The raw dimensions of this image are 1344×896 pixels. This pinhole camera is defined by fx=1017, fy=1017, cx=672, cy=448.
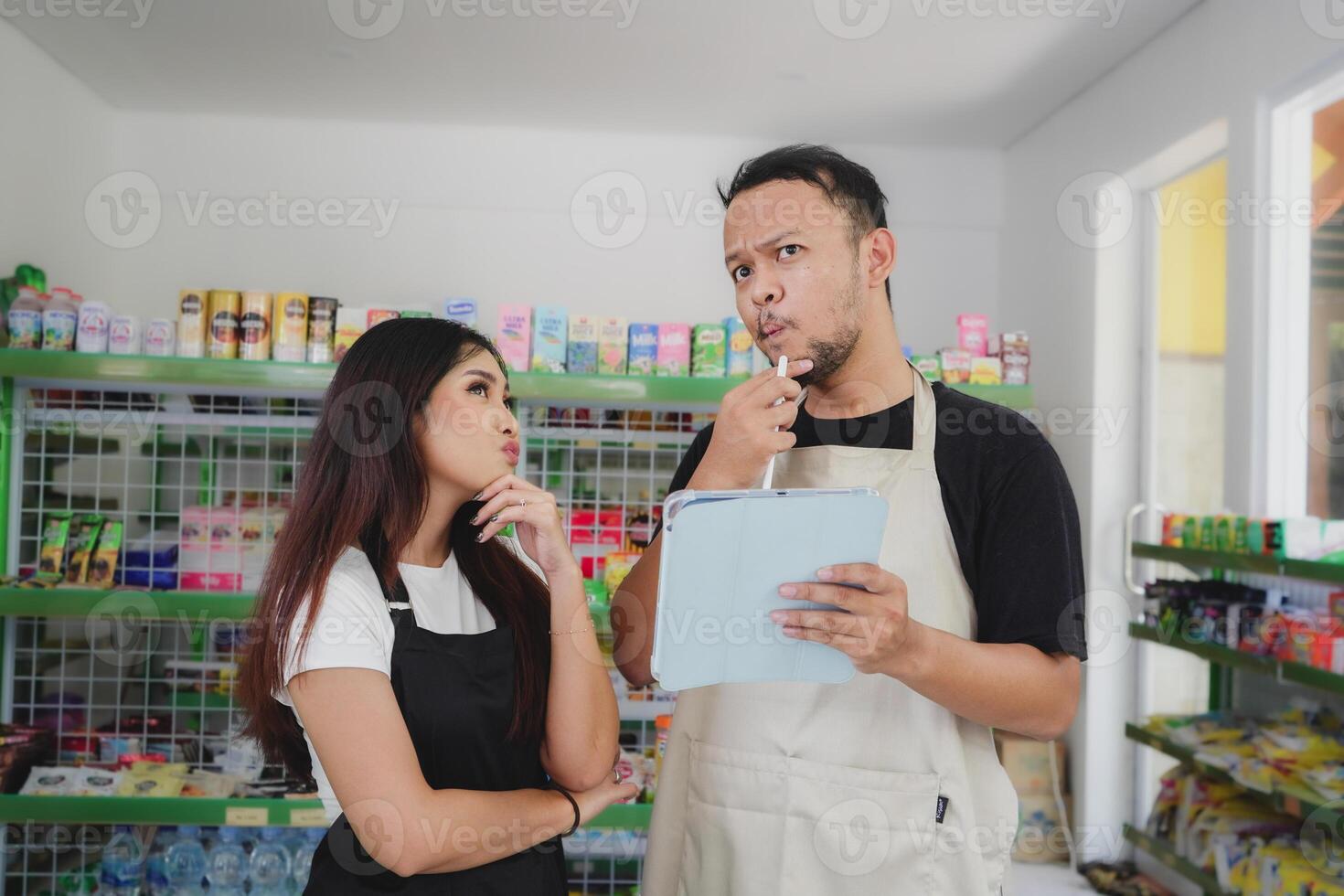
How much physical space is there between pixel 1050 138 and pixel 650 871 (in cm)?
445

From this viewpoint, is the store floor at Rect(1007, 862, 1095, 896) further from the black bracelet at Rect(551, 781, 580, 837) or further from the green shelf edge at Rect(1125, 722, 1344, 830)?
the black bracelet at Rect(551, 781, 580, 837)

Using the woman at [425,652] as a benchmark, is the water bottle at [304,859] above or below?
below

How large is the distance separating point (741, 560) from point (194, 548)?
2.79 metres

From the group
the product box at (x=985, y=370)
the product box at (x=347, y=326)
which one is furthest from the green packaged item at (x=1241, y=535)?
the product box at (x=347, y=326)

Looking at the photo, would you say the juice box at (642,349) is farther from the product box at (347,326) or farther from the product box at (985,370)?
the product box at (985,370)

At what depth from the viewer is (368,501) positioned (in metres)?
1.65

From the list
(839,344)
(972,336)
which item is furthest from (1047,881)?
(839,344)

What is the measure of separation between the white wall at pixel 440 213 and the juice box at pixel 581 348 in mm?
1908

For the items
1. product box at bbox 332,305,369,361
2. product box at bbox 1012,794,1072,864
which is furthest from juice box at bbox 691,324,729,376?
product box at bbox 1012,794,1072,864

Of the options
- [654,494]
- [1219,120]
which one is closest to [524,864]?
[654,494]

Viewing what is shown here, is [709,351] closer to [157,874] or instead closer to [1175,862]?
[1175,862]

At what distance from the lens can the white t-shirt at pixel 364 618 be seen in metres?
1.47

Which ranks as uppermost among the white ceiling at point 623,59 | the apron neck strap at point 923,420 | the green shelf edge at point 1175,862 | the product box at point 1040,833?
the white ceiling at point 623,59

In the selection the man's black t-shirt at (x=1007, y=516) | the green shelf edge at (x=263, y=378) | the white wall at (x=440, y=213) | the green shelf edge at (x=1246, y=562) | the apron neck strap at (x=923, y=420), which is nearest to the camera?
the man's black t-shirt at (x=1007, y=516)
